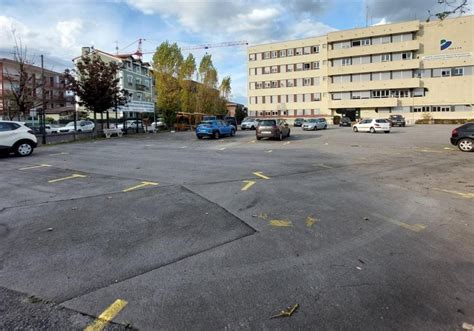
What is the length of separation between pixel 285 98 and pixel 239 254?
74340 millimetres

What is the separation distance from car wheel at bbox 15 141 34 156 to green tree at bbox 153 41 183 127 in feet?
95.1

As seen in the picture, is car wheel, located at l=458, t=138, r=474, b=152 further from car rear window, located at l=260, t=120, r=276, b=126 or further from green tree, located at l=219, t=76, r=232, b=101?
green tree, located at l=219, t=76, r=232, b=101

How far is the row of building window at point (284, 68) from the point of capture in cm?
7273

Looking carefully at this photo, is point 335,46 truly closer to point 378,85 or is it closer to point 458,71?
point 378,85

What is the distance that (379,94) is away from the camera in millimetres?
64562

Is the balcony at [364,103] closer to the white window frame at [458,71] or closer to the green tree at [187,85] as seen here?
the white window frame at [458,71]

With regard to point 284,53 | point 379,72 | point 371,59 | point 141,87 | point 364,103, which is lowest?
point 364,103

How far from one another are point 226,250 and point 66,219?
3206mm

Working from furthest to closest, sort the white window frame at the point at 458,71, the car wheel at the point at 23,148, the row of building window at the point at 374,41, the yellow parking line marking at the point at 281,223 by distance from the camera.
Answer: the row of building window at the point at 374,41
the white window frame at the point at 458,71
the car wheel at the point at 23,148
the yellow parking line marking at the point at 281,223

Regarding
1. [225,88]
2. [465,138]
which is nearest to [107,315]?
[465,138]

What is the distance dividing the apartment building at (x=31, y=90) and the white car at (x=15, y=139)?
18.2 metres

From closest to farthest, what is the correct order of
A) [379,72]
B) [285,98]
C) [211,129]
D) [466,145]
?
[466,145] < [211,129] < [379,72] < [285,98]

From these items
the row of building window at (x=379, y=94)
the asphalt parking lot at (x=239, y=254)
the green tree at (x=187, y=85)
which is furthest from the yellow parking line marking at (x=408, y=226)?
the row of building window at (x=379, y=94)

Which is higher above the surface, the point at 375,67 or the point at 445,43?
the point at 445,43
